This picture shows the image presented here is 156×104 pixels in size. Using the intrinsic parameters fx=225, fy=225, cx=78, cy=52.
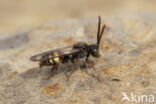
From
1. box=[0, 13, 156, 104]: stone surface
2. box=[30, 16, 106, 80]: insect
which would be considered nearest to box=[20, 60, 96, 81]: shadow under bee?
box=[0, 13, 156, 104]: stone surface

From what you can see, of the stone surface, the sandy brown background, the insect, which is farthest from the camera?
the sandy brown background

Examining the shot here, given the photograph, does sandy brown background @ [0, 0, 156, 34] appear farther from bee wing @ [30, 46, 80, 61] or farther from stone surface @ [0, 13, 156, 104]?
bee wing @ [30, 46, 80, 61]

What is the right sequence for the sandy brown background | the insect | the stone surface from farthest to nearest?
the sandy brown background, the insect, the stone surface

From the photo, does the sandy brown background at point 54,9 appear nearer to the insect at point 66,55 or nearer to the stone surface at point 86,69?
the stone surface at point 86,69

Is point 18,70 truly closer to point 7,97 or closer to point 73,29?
point 7,97

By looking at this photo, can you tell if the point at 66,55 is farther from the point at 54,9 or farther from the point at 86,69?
the point at 54,9

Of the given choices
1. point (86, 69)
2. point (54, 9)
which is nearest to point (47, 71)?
point (86, 69)

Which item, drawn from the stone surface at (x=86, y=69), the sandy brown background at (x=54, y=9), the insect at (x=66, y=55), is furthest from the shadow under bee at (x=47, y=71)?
the sandy brown background at (x=54, y=9)
